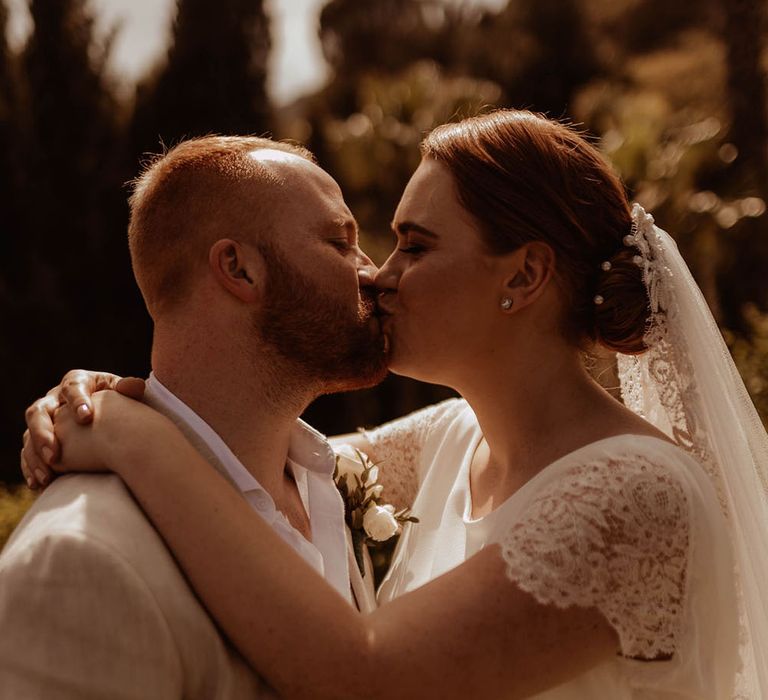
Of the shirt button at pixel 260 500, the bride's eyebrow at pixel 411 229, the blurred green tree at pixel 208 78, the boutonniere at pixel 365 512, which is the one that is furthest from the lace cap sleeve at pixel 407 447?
the blurred green tree at pixel 208 78

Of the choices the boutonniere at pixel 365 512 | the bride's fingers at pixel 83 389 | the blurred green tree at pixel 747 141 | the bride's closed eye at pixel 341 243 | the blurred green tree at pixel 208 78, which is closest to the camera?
the bride's fingers at pixel 83 389

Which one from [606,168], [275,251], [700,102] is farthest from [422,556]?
[700,102]

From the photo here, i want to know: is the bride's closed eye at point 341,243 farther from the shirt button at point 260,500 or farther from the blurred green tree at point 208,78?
the blurred green tree at point 208,78

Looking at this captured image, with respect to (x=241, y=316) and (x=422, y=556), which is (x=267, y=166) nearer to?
(x=241, y=316)

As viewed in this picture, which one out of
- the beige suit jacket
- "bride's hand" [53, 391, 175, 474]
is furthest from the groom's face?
the beige suit jacket

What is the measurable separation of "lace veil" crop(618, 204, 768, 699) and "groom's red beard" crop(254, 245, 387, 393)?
0.90 m

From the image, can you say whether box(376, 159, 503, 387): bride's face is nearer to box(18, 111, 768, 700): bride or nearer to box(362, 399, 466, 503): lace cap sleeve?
box(18, 111, 768, 700): bride

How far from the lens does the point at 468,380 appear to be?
3211mm

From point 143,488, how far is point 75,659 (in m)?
0.42

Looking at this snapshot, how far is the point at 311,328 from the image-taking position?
9.37 feet

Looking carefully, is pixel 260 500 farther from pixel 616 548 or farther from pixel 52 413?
pixel 616 548

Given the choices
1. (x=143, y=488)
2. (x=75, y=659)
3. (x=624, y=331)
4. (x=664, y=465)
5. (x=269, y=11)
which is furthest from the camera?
(x=269, y=11)

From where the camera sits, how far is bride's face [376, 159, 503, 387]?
311 cm

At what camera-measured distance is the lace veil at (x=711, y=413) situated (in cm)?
299
